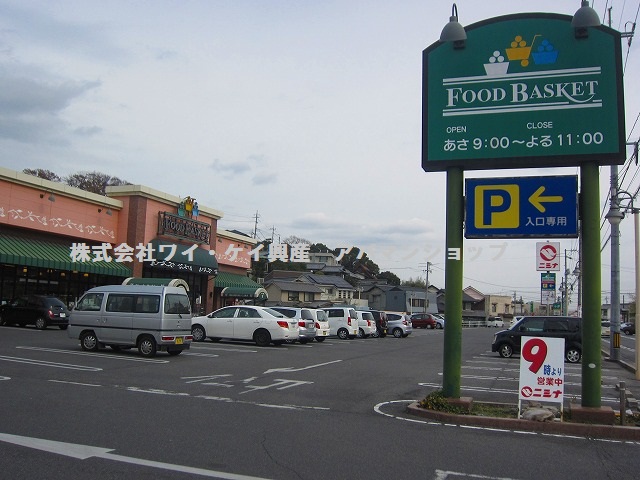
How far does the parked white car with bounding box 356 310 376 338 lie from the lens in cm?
3241

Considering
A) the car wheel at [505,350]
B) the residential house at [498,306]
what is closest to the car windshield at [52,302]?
the car wheel at [505,350]

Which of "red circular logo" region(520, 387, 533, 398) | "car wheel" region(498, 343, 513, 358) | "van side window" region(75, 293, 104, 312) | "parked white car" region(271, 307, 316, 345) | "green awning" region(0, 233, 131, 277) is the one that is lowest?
"car wheel" region(498, 343, 513, 358)

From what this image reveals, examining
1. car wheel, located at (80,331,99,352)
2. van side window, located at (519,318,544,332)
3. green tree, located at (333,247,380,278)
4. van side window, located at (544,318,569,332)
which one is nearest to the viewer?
car wheel, located at (80,331,99,352)

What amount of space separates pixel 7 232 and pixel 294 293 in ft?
142

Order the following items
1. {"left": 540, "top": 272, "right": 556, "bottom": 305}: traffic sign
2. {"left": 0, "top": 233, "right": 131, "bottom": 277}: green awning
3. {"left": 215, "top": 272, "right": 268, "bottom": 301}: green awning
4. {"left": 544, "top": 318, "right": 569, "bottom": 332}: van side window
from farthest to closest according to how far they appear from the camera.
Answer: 1. {"left": 215, "top": 272, "right": 268, "bottom": 301}: green awning
2. {"left": 540, "top": 272, "right": 556, "bottom": 305}: traffic sign
3. {"left": 0, "top": 233, "right": 131, "bottom": 277}: green awning
4. {"left": 544, "top": 318, "right": 569, "bottom": 332}: van side window

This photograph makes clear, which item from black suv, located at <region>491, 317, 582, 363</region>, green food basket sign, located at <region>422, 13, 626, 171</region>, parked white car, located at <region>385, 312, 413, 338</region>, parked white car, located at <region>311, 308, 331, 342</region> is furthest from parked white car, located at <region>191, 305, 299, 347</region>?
parked white car, located at <region>385, 312, 413, 338</region>

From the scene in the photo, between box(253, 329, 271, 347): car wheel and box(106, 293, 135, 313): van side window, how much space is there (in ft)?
19.9

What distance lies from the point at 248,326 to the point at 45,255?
39.6 ft

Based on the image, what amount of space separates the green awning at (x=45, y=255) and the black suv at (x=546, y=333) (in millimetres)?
20271

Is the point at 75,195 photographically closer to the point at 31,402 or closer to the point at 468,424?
the point at 31,402

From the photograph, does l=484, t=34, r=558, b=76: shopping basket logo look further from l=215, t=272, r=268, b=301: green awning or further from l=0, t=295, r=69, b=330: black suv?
l=215, t=272, r=268, b=301: green awning

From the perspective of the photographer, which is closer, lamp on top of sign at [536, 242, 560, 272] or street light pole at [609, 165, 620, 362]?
street light pole at [609, 165, 620, 362]

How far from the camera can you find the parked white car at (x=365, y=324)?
32406 millimetres

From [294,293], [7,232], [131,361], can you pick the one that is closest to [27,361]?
[131,361]
